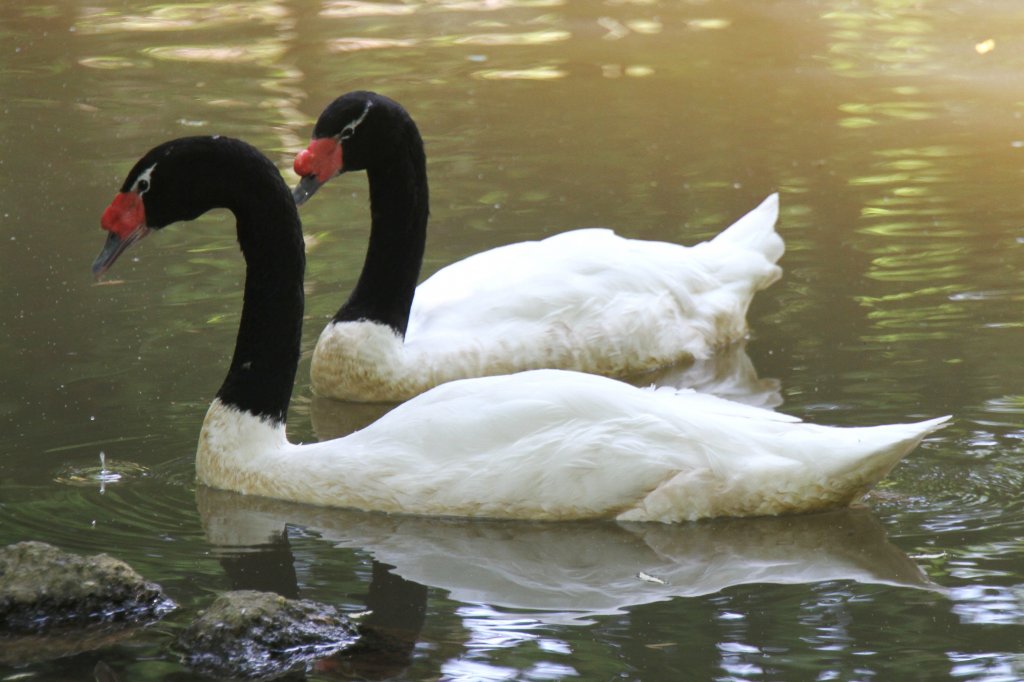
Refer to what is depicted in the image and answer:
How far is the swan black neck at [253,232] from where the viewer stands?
7.07m

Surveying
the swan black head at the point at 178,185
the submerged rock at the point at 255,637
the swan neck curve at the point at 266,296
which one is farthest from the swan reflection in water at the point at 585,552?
the swan black head at the point at 178,185

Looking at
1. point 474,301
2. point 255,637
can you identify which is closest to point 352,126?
point 474,301

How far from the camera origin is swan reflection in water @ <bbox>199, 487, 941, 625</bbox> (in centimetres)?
607

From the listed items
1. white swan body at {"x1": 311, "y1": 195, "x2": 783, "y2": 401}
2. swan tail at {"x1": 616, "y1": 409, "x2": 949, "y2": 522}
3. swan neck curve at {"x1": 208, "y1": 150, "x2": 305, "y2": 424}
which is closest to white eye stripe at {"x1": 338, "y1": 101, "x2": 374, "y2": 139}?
white swan body at {"x1": 311, "y1": 195, "x2": 783, "y2": 401}

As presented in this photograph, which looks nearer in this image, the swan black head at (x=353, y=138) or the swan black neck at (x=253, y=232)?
the swan black neck at (x=253, y=232)

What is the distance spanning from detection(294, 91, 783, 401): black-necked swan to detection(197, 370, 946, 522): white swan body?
1.77m

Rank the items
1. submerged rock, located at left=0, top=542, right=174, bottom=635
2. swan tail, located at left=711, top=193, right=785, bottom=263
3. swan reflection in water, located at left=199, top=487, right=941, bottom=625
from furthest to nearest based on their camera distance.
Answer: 1. swan tail, located at left=711, top=193, right=785, bottom=263
2. swan reflection in water, located at left=199, top=487, right=941, bottom=625
3. submerged rock, located at left=0, top=542, right=174, bottom=635

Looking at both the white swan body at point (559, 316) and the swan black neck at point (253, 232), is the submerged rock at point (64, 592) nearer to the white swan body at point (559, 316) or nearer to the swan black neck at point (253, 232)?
the swan black neck at point (253, 232)

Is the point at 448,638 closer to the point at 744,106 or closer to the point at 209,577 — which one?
the point at 209,577

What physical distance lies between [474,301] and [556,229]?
90.7 inches

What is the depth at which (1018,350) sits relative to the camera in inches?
340

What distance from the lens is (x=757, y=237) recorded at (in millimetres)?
9852

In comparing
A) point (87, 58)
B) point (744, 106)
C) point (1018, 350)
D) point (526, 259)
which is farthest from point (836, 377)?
point (87, 58)

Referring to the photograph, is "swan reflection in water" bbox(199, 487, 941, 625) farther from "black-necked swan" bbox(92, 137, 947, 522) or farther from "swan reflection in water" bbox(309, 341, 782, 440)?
"swan reflection in water" bbox(309, 341, 782, 440)
